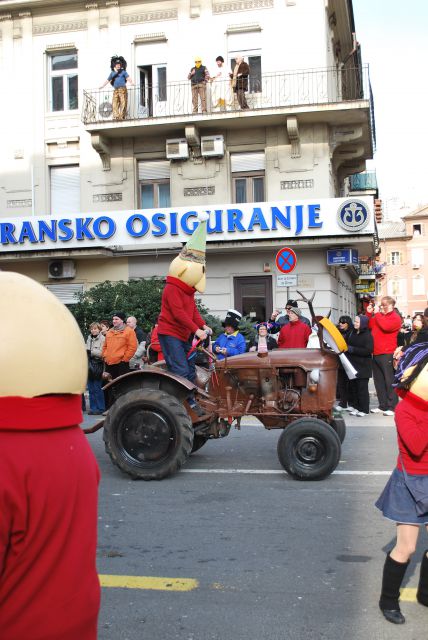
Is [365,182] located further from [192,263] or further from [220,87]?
[192,263]

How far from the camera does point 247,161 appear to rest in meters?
20.5

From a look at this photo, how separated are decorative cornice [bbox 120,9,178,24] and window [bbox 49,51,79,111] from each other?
2.08m

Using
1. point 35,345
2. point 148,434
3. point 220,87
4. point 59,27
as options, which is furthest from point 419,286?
point 35,345

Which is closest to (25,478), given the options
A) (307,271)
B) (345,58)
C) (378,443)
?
(378,443)

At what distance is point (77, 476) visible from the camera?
173 cm

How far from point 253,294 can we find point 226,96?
19.4 ft

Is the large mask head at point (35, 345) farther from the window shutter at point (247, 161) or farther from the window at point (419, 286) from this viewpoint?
the window at point (419, 286)

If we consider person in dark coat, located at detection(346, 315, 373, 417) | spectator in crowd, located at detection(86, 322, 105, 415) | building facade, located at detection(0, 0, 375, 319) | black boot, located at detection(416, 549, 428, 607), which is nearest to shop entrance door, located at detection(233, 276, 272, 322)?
building facade, located at detection(0, 0, 375, 319)

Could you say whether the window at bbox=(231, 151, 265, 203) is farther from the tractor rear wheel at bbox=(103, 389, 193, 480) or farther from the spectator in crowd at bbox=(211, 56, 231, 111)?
the tractor rear wheel at bbox=(103, 389, 193, 480)

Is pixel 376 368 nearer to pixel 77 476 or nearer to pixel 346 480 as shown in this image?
pixel 346 480

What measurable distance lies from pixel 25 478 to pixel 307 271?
18661 millimetres

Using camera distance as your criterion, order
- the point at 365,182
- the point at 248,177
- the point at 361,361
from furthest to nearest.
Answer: the point at 365,182
the point at 248,177
the point at 361,361

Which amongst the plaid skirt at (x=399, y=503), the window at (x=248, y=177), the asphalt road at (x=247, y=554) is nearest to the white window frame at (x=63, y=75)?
the window at (x=248, y=177)

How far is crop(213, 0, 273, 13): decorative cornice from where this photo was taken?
65.9 ft
